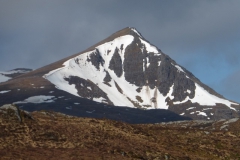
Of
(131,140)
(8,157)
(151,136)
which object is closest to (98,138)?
(131,140)

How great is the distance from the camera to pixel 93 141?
114 feet

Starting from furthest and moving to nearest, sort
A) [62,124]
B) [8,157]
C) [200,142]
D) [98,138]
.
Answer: [200,142] < [62,124] < [98,138] < [8,157]

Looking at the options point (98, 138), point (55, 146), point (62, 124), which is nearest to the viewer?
point (55, 146)

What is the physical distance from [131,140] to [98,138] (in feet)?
8.85

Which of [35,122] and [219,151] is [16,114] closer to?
[35,122]

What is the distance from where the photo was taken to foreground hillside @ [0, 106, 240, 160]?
31734mm

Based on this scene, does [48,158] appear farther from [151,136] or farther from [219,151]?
[219,151]

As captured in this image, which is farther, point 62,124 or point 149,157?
point 62,124

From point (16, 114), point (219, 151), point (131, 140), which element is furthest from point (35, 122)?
→ point (219, 151)

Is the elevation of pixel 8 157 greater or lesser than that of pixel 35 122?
lesser

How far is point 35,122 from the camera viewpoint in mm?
37500

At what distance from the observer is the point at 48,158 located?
3008 cm

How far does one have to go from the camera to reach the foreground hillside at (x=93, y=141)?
3173 centimetres

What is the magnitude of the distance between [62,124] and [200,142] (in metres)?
12.0
